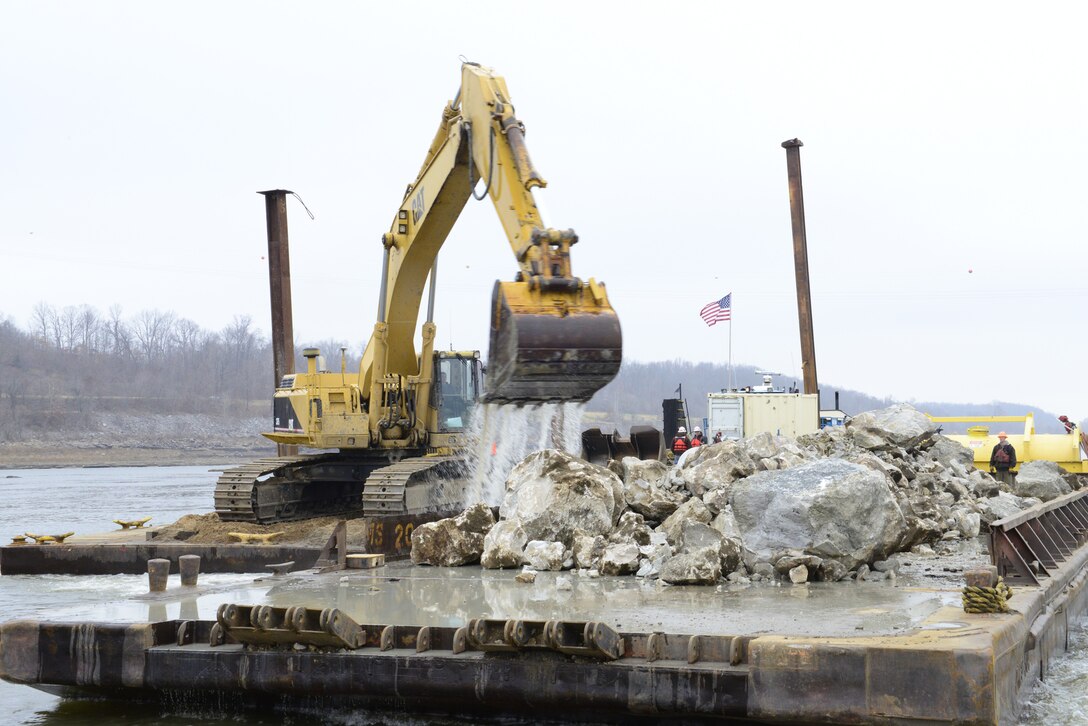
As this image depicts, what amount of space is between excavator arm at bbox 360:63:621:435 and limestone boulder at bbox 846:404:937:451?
5443 mm

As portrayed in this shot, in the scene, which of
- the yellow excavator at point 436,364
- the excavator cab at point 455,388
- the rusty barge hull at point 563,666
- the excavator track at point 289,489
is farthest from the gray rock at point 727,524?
the excavator track at point 289,489

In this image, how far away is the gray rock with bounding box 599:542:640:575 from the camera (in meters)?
10.2

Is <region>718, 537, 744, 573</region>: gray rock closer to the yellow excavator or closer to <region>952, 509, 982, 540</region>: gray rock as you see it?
the yellow excavator

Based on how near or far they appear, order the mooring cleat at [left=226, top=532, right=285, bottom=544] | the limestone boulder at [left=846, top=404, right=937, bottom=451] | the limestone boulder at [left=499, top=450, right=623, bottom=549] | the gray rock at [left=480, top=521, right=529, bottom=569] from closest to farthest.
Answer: the gray rock at [left=480, top=521, right=529, bottom=569] < the limestone boulder at [left=499, top=450, right=623, bottom=549] < the limestone boulder at [left=846, top=404, right=937, bottom=451] < the mooring cleat at [left=226, top=532, right=285, bottom=544]

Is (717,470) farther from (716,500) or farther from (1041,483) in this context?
(1041,483)

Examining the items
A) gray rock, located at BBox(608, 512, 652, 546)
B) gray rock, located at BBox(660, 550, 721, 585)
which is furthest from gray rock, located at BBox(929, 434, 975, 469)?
gray rock, located at BBox(660, 550, 721, 585)

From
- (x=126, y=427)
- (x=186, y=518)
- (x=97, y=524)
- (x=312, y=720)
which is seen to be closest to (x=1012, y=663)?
(x=312, y=720)

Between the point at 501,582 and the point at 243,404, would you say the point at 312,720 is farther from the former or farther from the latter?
the point at 243,404

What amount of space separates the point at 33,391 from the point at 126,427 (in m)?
13.1

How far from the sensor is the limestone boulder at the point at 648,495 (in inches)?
454

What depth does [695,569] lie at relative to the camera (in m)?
9.47

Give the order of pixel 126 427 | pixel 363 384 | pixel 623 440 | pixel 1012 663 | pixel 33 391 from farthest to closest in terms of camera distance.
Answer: pixel 33 391 → pixel 126 427 → pixel 623 440 → pixel 363 384 → pixel 1012 663

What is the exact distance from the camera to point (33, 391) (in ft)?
330

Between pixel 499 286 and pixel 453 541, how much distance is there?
9.69 ft
